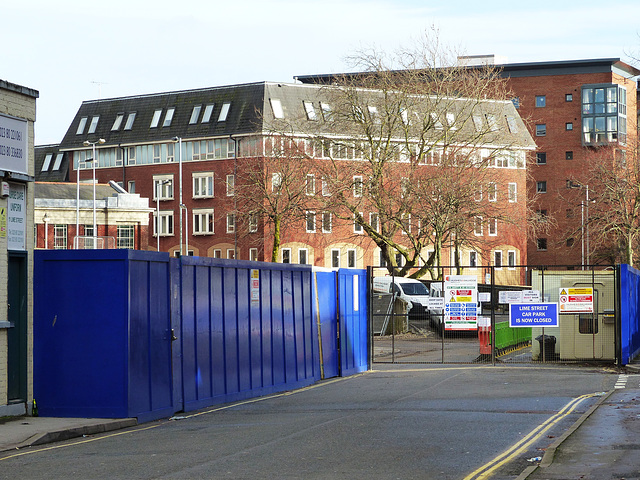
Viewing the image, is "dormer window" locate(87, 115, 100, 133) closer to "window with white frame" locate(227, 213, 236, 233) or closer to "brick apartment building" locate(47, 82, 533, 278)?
"brick apartment building" locate(47, 82, 533, 278)

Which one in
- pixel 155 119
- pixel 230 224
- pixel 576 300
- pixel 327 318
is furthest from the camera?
pixel 155 119

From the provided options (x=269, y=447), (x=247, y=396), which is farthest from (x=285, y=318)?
(x=269, y=447)

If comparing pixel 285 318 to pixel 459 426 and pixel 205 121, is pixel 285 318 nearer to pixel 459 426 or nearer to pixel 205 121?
pixel 459 426

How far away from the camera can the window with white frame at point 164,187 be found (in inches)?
3312

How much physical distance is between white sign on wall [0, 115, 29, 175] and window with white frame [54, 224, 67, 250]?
62.7 meters

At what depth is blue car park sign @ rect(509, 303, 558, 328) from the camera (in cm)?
2402

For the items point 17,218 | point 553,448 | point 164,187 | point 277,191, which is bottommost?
point 553,448

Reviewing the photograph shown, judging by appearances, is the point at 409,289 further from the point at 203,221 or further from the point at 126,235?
the point at 203,221

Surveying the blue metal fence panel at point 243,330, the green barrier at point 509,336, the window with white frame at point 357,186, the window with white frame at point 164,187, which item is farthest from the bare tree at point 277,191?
the blue metal fence panel at point 243,330

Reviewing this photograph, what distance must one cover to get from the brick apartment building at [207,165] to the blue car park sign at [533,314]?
52892 millimetres

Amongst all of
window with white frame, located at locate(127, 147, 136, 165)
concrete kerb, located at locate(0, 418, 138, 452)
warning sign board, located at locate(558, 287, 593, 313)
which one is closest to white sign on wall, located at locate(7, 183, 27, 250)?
concrete kerb, located at locate(0, 418, 138, 452)

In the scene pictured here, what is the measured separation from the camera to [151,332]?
49.9 ft

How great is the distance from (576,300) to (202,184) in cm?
6152

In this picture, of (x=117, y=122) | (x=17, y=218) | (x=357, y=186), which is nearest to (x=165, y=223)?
(x=117, y=122)
